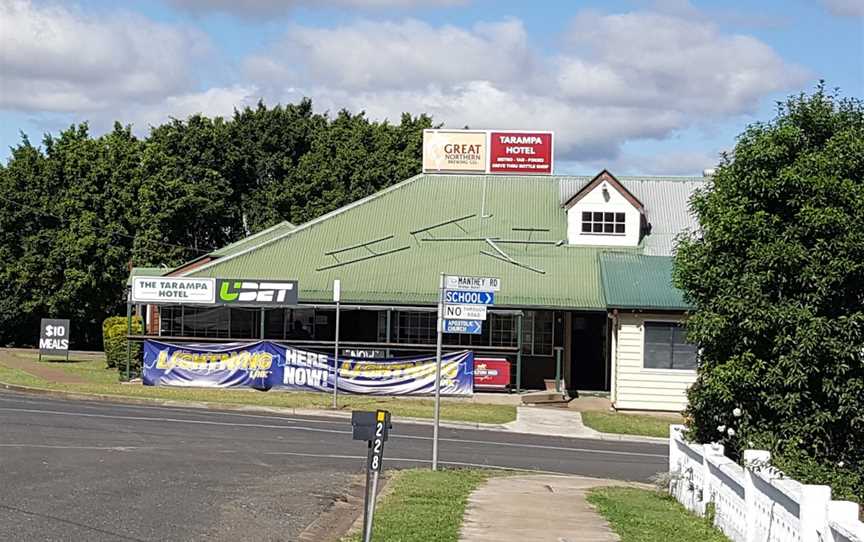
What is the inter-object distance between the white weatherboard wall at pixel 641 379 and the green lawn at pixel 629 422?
0.50 meters

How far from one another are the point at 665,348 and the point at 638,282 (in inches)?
88.7

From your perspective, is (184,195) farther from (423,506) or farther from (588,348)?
(423,506)

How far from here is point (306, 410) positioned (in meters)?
29.6

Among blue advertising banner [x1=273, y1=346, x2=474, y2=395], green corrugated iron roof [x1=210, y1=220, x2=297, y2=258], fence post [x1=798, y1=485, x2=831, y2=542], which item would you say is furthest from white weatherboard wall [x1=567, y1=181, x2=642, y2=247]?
fence post [x1=798, y1=485, x2=831, y2=542]

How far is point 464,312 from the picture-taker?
60.1 ft

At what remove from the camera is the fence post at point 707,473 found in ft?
44.3

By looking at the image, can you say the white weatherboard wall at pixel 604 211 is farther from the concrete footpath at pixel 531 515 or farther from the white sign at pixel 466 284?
the concrete footpath at pixel 531 515

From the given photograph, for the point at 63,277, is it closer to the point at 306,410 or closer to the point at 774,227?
the point at 306,410

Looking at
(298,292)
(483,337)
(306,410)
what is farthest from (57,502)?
(483,337)

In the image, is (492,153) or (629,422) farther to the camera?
(492,153)

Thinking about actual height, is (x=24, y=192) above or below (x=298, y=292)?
above

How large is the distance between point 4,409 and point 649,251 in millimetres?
20184

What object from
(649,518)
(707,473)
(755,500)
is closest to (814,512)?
(755,500)

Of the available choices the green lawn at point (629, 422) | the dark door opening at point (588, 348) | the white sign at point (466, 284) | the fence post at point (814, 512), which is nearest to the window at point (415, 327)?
the dark door opening at point (588, 348)
